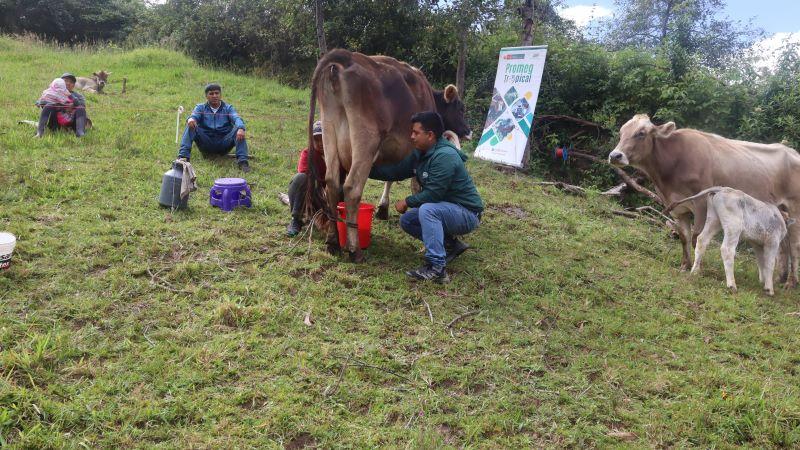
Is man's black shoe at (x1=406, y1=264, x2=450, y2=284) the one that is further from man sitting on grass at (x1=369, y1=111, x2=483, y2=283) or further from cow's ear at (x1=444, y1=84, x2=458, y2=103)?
cow's ear at (x1=444, y1=84, x2=458, y2=103)

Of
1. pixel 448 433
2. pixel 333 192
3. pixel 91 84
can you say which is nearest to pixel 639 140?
pixel 333 192

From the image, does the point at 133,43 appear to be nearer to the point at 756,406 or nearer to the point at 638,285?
the point at 638,285

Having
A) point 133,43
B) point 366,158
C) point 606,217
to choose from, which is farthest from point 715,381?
point 133,43

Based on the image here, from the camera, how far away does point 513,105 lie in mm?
9500

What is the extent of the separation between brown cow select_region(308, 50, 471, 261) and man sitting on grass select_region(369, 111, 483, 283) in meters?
0.37

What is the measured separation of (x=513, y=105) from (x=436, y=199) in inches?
221

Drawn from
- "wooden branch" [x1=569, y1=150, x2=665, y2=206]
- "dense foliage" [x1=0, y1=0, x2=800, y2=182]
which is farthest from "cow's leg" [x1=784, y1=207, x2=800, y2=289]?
"dense foliage" [x1=0, y1=0, x2=800, y2=182]

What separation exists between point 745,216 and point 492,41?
330 inches

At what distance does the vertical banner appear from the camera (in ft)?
29.8

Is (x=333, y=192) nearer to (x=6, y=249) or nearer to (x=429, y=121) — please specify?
(x=429, y=121)

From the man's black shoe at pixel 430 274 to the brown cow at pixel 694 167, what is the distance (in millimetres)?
2728

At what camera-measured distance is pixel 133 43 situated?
63.3 ft

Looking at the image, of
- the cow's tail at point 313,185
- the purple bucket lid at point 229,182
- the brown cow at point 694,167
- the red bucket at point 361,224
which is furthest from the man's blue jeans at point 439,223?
the brown cow at point 694,167

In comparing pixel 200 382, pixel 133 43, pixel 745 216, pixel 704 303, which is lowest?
pixel 200 382
